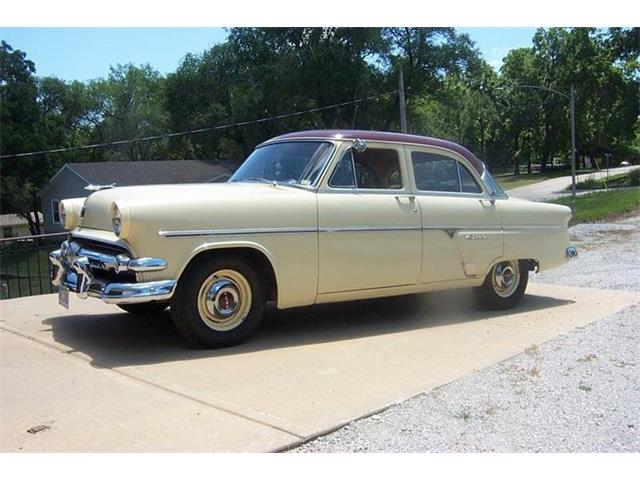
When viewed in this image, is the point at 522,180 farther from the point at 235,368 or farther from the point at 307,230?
the point at 235,368

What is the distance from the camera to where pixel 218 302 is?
17.4ft

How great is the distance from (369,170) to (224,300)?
6.25 feet

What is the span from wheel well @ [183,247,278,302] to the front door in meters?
0.42

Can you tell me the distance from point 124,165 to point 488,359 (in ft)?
107

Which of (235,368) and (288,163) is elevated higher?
(288,163)

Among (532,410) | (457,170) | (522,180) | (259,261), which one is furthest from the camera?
(522,180)

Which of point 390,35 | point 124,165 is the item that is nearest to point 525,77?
point 390,35

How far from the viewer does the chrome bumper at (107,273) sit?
4.84m

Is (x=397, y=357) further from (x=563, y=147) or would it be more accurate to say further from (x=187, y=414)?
(x=563, y=147)

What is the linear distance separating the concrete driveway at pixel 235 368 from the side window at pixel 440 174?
4.37 ft

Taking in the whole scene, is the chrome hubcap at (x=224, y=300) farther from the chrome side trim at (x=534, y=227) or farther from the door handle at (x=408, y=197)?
the chrome side trim at (x=534, y=227)

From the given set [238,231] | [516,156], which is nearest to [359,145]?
[238,231]

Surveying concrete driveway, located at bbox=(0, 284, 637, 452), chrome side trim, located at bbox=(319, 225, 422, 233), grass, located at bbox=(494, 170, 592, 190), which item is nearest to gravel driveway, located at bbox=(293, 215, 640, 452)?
concrete driveway, located at bbox=(0, 284, 637, 452)

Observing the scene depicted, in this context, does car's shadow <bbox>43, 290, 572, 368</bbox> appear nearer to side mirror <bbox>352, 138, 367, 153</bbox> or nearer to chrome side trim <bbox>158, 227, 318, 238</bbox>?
chrome side trim <bbox>158, 227, 318, 238</bbox>
